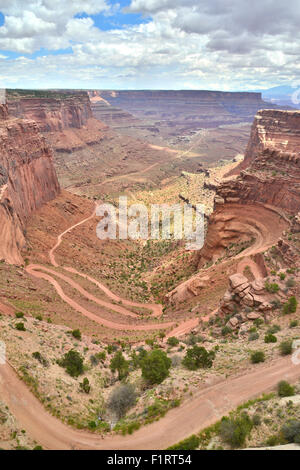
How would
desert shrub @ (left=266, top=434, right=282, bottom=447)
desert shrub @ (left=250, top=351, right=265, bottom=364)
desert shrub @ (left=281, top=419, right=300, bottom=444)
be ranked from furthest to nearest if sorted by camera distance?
desert shrub @ (left=250, top=351, right=265, bottom=364)
desert shrub @ (left=266, top=434, right=282, bottom=447)
desert shrub @ (left=281, top=419, right=300, bottom=444)

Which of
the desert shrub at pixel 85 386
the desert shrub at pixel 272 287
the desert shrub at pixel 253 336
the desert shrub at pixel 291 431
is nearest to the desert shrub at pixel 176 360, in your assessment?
the desert shrub at pixel 253 336

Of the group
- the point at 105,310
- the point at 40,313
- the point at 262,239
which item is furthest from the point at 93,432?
the point at 262,239

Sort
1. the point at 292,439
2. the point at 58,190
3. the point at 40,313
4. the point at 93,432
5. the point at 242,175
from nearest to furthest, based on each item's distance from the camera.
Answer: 1. the point at 292,439
2. the point at 93,432
3. the point at 40,313
4. the point at 242,175
5. the point at 58,190

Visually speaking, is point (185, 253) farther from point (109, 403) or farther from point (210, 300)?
point (109, 403)

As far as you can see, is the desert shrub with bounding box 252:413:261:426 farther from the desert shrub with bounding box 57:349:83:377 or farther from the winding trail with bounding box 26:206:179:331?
the winding trail with bounding box 26:206:179:331

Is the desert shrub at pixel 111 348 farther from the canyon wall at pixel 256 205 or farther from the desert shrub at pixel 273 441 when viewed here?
the canyon wall at pixel 256 205

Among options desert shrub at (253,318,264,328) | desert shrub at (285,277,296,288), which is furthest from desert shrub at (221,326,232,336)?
desert shrub at (285,277,296,288)
